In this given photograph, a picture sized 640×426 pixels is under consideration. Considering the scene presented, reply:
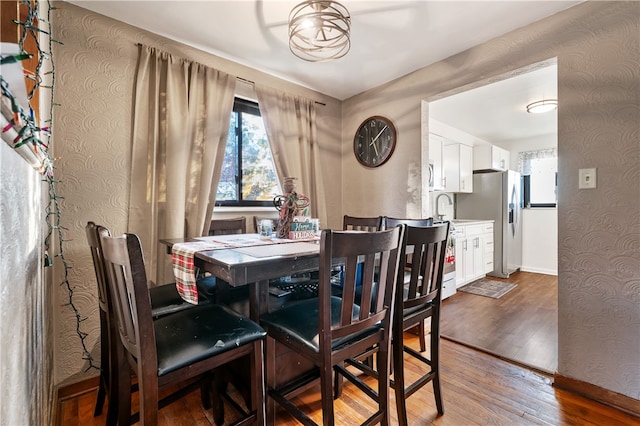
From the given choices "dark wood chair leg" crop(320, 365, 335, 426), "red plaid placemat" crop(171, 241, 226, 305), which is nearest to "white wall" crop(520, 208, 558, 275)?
"dark wood chair leg" crop(320, 365, 335, 426)

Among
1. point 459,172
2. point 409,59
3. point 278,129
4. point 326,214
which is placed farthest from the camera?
point 459,172

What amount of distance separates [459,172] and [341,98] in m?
2.29

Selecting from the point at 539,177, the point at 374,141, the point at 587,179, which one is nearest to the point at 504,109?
the point at 374,141

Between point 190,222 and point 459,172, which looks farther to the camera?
point 459,172

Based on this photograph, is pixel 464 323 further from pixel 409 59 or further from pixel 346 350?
pixel 409 59

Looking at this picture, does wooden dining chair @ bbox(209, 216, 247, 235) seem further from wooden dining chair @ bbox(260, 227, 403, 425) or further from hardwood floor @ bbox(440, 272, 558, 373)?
hardwood floor @ bbox(440, 272, 558, 373)

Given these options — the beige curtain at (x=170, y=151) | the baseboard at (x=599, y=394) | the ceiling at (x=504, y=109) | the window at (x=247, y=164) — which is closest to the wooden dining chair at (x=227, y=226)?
the beige curtain at (x=170, y=151)

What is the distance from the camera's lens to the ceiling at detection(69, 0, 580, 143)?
1799 mm

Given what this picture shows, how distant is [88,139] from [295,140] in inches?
61.9

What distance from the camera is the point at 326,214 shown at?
312 centimetres

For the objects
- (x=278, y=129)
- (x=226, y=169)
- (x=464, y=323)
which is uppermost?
(x=278, y=129)

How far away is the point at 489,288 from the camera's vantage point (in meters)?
3.84

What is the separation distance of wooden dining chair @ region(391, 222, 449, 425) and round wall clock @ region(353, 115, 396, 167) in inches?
62.6

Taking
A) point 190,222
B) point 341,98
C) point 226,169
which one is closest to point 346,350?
point 190,222
